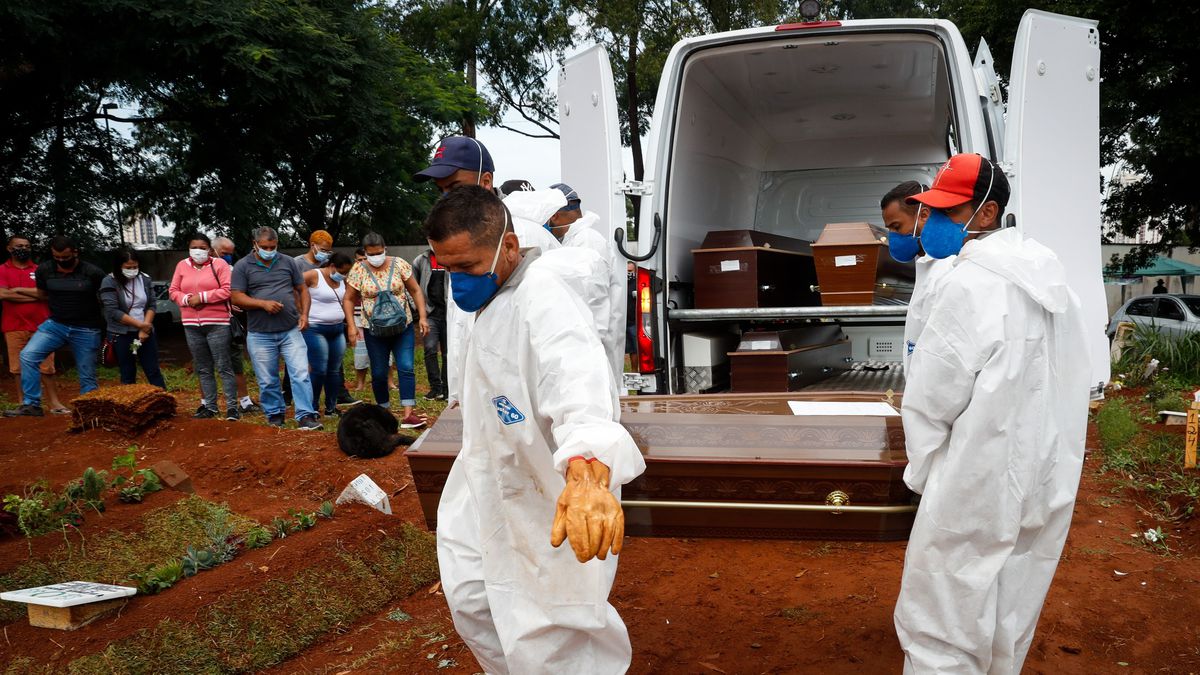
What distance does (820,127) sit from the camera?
6770mm

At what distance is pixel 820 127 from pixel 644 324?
317 centimetres

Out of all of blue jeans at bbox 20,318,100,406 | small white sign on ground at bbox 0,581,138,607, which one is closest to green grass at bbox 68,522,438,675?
small white sign on ground at bbox 0,581,138,607

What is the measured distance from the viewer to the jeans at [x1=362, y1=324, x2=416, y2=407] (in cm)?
663

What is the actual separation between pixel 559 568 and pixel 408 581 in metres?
2.10

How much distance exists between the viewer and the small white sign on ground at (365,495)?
4645mm

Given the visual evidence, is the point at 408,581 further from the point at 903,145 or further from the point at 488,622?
the point at 903,145

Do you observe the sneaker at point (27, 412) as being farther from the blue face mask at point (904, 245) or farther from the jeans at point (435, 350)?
the blue face mask at point (904, 245)

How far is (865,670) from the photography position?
3.19 metres

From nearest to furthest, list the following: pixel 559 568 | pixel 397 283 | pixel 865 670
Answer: pixel 559 568 < pixel 865 670 < pixel 397 283

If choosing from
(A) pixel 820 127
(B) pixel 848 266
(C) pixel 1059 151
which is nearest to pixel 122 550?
(B) pixel 848 266

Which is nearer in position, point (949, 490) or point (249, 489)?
point (949, 490)

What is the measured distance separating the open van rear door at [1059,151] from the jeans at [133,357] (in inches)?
268

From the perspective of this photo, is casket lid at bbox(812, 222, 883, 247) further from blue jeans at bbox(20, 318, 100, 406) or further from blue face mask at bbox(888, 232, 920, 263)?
blue jeans at bbox(20, 318, 100, 406)

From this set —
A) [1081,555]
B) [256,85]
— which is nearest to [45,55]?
[256,85]
